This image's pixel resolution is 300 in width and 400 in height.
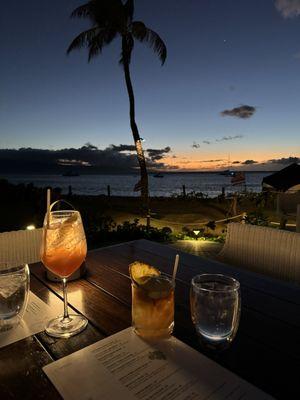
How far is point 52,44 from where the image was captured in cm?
935

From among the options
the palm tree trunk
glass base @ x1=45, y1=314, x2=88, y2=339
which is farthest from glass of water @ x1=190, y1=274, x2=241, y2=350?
the palm tree trunk

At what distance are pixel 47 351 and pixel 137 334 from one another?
266 mm

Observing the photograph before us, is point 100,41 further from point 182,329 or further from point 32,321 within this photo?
point 182,329

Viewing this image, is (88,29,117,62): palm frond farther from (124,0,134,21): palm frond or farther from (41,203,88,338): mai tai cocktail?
(41,203,88,338): mai tai cocktail

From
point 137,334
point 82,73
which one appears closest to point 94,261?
point 137,334

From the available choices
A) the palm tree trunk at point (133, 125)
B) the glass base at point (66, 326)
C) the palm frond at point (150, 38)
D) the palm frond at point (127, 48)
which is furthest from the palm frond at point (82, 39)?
the glass base at point (66, 326)

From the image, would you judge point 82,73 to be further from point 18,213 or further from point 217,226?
point 217,226

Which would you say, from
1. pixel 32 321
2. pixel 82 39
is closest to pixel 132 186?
pixel 82 39

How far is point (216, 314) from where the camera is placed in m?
0.76

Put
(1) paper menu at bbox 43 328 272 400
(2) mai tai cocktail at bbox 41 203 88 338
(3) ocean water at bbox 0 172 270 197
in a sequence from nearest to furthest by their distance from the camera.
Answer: (1) paper menu at bbox 43 328 272 400
(2) mai tai cocktail at bbox 41 203 88 338
(3) ocean water at bbox 0 172 270 197

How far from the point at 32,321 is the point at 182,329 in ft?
1.71

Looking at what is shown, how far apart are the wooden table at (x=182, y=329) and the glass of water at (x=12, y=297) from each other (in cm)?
12

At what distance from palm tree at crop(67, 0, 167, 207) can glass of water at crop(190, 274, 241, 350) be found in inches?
298

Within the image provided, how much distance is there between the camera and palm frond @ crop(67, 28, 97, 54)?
9.38 metres
